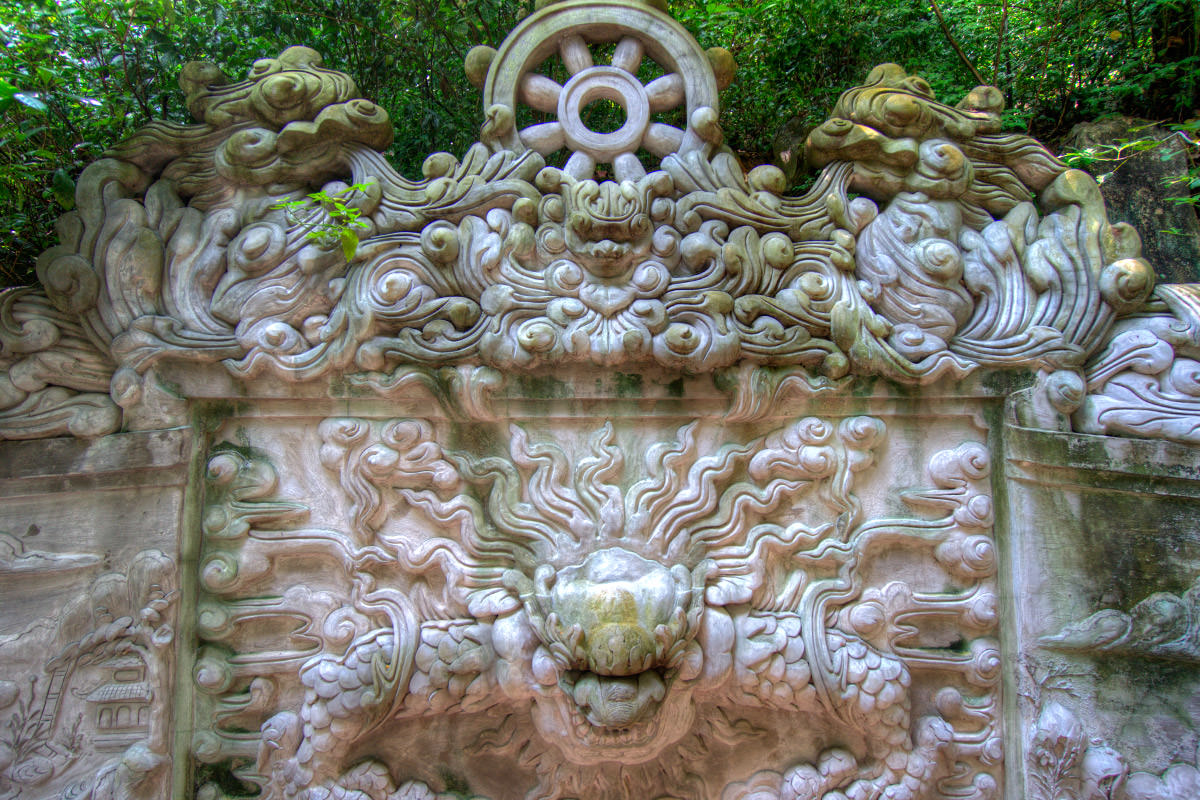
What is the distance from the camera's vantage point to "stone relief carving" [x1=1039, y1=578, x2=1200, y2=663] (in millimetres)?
3166

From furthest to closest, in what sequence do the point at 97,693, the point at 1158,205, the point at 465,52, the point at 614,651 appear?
the point at 465,52 < the point at 1158,205 < the point at 97,693 < the point at 614,651

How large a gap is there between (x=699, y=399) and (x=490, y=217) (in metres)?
1.06

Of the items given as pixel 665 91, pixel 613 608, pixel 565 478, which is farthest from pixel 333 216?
pixel 613 608

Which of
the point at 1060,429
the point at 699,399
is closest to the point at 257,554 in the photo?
the point at 699,399

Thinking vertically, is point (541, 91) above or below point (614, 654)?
above

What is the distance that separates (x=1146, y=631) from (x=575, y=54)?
3.12 meters

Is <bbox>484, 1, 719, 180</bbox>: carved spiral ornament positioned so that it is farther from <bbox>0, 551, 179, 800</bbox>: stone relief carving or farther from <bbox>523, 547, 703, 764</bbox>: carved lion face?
<bbox>0, 551, 179, 800</bbox>: stone relief carving

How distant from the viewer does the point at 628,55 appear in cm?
348

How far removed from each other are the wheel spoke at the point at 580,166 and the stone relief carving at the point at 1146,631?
250cm

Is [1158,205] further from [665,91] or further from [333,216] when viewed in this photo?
[333,216]

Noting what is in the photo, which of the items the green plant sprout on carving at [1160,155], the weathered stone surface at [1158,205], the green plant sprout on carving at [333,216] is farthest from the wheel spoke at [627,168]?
the weathered stone surface at [1158,205]

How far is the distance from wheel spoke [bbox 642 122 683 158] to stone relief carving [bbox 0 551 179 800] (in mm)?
2420

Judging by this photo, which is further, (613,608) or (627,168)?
(627,168)

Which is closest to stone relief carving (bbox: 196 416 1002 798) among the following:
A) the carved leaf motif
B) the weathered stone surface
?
the carved leaf motif
